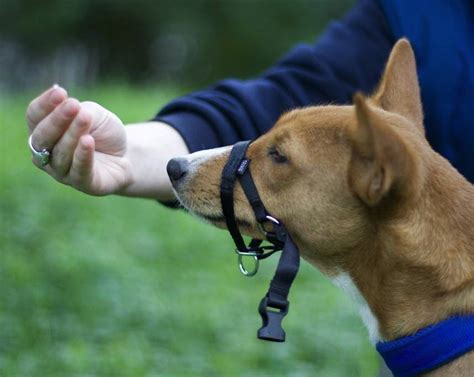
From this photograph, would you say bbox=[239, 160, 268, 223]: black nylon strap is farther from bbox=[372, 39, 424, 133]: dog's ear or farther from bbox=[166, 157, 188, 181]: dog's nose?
bbox=[372, 39, 424, 133]: dog's ear

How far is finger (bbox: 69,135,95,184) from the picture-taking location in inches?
134

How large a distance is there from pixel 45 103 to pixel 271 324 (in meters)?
1.04

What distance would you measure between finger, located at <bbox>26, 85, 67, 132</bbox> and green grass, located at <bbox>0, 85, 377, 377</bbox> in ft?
7.16

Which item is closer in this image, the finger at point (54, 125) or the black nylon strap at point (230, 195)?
the finger at point (54, 125)

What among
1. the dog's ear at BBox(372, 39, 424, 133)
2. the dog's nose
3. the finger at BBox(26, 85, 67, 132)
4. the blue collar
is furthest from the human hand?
the blue collar

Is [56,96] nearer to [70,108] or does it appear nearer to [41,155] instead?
[70,108]

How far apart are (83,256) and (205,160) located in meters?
3.11

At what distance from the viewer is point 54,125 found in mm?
3432

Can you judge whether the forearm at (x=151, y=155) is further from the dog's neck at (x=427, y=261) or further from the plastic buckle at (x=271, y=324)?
the dog's neck at (x=427, y=261)

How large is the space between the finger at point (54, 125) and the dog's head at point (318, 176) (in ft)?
1.50

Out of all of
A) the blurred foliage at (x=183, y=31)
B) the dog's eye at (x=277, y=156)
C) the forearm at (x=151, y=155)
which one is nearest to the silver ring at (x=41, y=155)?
the forearm at (x=151, y=155)

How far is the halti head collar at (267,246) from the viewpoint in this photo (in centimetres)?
346

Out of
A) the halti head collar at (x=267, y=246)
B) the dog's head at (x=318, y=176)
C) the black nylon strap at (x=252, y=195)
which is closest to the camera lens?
the dog's head at (x=318, y=176)

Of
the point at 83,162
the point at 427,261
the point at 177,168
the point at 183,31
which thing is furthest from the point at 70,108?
the point at 183,31
